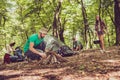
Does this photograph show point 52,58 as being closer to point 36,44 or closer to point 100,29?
point 36,44

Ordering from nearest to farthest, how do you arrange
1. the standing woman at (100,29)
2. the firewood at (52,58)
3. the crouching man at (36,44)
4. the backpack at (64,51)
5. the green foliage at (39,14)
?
the crouching man at (36,44), the firewood at (52,58), the standing woman at (100,29), the backpack at (64,51), the green foliage at (39,14)

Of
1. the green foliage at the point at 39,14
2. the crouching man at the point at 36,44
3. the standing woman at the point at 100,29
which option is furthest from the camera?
the green foliage at the point at 39,14

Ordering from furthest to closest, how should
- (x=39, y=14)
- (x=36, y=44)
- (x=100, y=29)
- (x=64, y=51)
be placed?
(x=39, y=14), (x=64, y=51), (x=100, y=29), (x=36, y=44)

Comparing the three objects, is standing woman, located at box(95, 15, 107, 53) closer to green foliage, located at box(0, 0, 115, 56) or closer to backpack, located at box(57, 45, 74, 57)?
backpack, located at box(57, 45, 74, 57)

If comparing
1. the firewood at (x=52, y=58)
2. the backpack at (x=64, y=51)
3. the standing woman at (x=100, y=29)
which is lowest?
the backpack at (x=64, y=51)

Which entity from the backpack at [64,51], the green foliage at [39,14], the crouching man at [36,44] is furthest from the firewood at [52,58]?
the green foliage at [39,14]

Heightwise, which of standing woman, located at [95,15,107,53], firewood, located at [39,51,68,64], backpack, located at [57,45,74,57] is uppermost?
standing woman, located at [95,15,107,53]

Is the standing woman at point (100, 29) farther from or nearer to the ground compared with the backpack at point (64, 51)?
farther from the ground

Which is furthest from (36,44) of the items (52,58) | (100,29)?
(100,29)

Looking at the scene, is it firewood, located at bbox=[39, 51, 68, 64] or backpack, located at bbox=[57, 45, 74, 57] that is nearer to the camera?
firewood, located at bbox=[39, 51, 68, 64]

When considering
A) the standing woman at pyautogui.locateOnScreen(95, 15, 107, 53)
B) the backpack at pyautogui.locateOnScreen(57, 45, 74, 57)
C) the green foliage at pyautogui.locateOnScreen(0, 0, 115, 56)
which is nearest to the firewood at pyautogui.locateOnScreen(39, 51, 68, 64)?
the standing woman at pyautogui.locateOnScreen(95, 15, 107, 53)

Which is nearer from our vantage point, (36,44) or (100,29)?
(36,44)

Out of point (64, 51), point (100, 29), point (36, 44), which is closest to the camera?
point (36, 44)

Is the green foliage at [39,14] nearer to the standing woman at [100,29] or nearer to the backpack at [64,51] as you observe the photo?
the backpack at [64,51]
